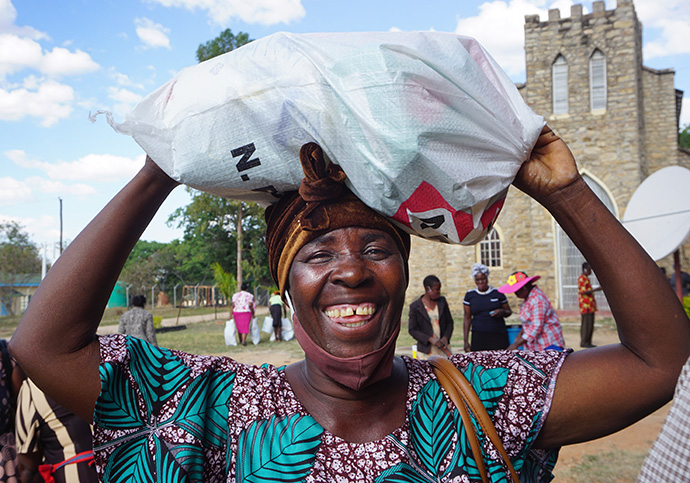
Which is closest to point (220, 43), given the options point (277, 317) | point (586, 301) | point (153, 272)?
point (277, 317)

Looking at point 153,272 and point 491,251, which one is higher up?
point 491,251

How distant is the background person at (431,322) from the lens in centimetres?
664

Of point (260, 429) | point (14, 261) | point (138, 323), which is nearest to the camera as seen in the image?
point (260, 429)

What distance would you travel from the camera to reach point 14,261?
28.2m

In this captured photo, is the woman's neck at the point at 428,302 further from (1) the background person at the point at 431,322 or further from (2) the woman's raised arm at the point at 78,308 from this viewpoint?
(2) the woman's raised arm at the point at 78,308

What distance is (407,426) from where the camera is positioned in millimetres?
1477

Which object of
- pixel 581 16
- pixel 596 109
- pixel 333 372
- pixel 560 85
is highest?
pixel 581 16

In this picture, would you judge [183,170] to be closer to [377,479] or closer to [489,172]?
[489,172]

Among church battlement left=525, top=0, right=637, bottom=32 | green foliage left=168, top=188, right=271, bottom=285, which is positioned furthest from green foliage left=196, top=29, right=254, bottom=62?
church battlement left=525, top=0, right=637, bottom=32

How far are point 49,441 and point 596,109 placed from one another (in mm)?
19550

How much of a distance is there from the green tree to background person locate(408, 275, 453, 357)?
2821cm

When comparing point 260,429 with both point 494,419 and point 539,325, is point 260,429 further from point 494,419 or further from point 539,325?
point 539,325

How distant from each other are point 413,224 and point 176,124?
67 centimetres

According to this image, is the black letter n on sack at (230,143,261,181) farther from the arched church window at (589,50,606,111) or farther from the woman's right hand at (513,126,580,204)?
the arched church window at (589,50,606,111)
